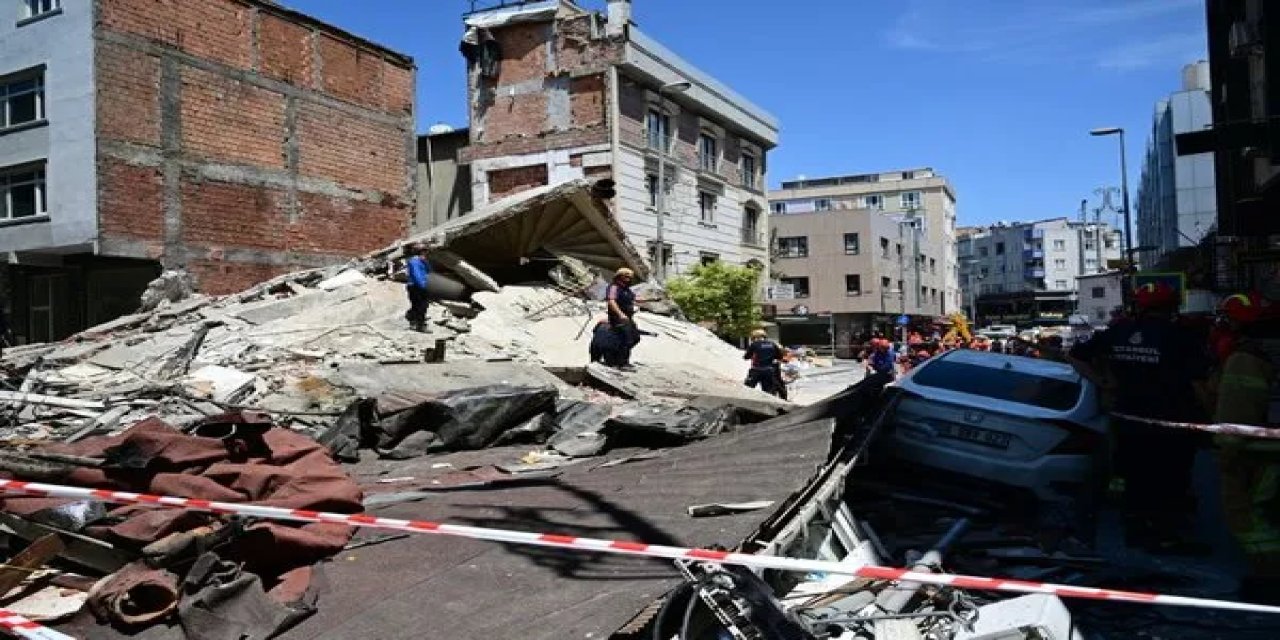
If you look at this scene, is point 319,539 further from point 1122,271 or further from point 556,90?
point 1122,271

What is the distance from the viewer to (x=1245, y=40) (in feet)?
48.8

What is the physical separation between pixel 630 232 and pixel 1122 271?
1941cm

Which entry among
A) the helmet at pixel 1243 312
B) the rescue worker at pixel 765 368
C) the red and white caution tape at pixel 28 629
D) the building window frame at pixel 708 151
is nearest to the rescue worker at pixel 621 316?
the rescue worker at pixel 765 368

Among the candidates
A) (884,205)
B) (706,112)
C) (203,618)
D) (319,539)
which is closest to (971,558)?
(319,539)

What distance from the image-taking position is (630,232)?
30906 mm

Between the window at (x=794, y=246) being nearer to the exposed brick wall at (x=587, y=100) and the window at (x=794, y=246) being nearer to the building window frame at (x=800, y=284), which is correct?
the building window frame at (x=800, y=284)

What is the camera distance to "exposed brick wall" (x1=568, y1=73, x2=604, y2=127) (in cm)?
3038

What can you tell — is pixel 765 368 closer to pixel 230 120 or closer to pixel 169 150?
pixel 169 150

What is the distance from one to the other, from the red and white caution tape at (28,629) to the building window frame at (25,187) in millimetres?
22785

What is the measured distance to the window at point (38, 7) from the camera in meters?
21.7

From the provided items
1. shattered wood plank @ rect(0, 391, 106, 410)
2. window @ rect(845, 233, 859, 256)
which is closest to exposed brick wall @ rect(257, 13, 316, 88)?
shattered wood plank @ rect(0, 391, 106, 410)

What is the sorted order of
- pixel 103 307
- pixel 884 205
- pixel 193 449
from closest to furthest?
pixel 193 449, pixel 103 307, pixel 884 205

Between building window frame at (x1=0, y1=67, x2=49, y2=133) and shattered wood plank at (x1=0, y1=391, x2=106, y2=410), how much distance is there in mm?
16538

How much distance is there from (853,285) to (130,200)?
43.4 metres
